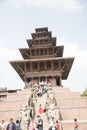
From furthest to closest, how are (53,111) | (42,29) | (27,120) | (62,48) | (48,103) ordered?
(42,29)
(62,48)
(48,103)
(53,111)
(27,120)

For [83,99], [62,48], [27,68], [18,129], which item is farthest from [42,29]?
[18,129]

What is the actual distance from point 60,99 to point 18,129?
452 inches

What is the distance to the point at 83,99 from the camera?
2641cm

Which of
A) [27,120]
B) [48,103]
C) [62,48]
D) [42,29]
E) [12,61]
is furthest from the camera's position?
[42,29]

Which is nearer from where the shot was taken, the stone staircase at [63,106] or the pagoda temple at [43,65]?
the stone staircase at [63,106]

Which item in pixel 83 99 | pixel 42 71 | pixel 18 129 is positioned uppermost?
pixel 42 71

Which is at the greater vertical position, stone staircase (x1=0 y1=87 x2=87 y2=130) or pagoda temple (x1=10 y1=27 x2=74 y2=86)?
pagoda temple (x1=10 y1=27 x2=74 y2=86)

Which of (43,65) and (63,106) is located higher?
(43,65)

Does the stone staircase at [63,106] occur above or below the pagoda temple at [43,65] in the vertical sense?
below

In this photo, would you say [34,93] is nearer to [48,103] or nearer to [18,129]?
[48,103]

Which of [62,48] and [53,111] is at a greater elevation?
[62,48]

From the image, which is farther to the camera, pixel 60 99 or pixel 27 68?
pixel 27 68

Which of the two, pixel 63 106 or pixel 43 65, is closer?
pixel 63 106

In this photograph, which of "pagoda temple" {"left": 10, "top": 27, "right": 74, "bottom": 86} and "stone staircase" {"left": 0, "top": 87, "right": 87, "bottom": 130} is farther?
"pagoda temple" {"left": 10, "top": 27, "right": 74, "bottom": 86}
